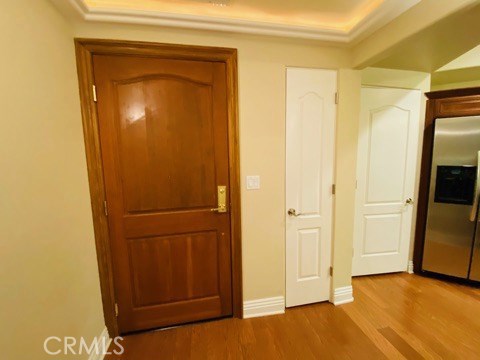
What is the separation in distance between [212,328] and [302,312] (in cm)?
81

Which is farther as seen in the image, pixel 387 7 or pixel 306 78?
pixel 306 78

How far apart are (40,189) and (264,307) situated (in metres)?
1.82

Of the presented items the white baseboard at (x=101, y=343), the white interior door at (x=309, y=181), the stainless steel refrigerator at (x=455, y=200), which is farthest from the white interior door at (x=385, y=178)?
the white baseboard at (x=101, y=343)

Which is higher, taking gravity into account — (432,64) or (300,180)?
(432,64)

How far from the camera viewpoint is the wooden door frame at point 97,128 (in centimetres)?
144

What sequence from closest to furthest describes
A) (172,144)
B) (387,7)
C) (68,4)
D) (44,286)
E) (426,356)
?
(44,286)
(68,4)
(387,7)
(426,356)
(172,144)

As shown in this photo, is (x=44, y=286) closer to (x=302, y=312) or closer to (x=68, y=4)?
(x=68, y=4)

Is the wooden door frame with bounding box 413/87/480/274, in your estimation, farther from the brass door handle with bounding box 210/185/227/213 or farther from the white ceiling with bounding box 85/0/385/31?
the brass door handle with bounding box 210/185/227/213

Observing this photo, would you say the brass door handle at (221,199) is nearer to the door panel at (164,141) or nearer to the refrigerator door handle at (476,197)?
the door panel at (164,141)

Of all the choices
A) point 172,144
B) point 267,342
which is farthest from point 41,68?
point 267,342

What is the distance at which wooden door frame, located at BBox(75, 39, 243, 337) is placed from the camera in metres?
1.44

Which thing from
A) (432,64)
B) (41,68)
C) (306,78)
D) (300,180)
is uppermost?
(432,64)

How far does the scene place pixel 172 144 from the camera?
1618 mm

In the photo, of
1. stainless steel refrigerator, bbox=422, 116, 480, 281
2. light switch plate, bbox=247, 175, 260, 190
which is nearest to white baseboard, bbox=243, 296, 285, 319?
light switch plate, bbox=247, 175, 260, 190
